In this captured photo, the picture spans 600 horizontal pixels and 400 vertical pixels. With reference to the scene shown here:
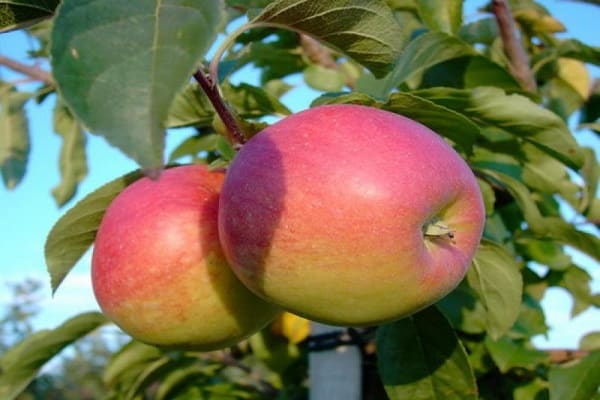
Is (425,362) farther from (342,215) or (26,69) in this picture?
(26,69)

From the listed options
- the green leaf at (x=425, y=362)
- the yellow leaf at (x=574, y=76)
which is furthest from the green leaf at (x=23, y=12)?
the yellow leaf at (x=574, y=76)

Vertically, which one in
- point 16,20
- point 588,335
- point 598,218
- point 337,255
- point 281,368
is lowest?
point 281,368

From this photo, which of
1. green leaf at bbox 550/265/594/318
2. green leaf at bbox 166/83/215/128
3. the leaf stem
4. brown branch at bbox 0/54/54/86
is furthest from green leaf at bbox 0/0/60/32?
green leaf at bbox 550/265/594/318

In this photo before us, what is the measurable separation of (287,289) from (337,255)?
0.17ft

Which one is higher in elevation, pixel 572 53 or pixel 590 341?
pixel 572 53

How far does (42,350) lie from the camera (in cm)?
Result: 128

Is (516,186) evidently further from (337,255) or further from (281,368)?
(281,368)

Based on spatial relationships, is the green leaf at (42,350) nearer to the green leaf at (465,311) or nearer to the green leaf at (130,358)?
the green leaf at (130,358)

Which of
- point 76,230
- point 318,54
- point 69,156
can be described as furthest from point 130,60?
point 69,156

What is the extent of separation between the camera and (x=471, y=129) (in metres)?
0.76

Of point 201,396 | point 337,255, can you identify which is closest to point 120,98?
point 337,255

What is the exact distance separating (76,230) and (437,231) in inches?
16.3

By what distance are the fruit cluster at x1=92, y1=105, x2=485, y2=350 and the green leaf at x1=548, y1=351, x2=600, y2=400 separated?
45 cm

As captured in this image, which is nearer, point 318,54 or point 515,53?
point 515,53
